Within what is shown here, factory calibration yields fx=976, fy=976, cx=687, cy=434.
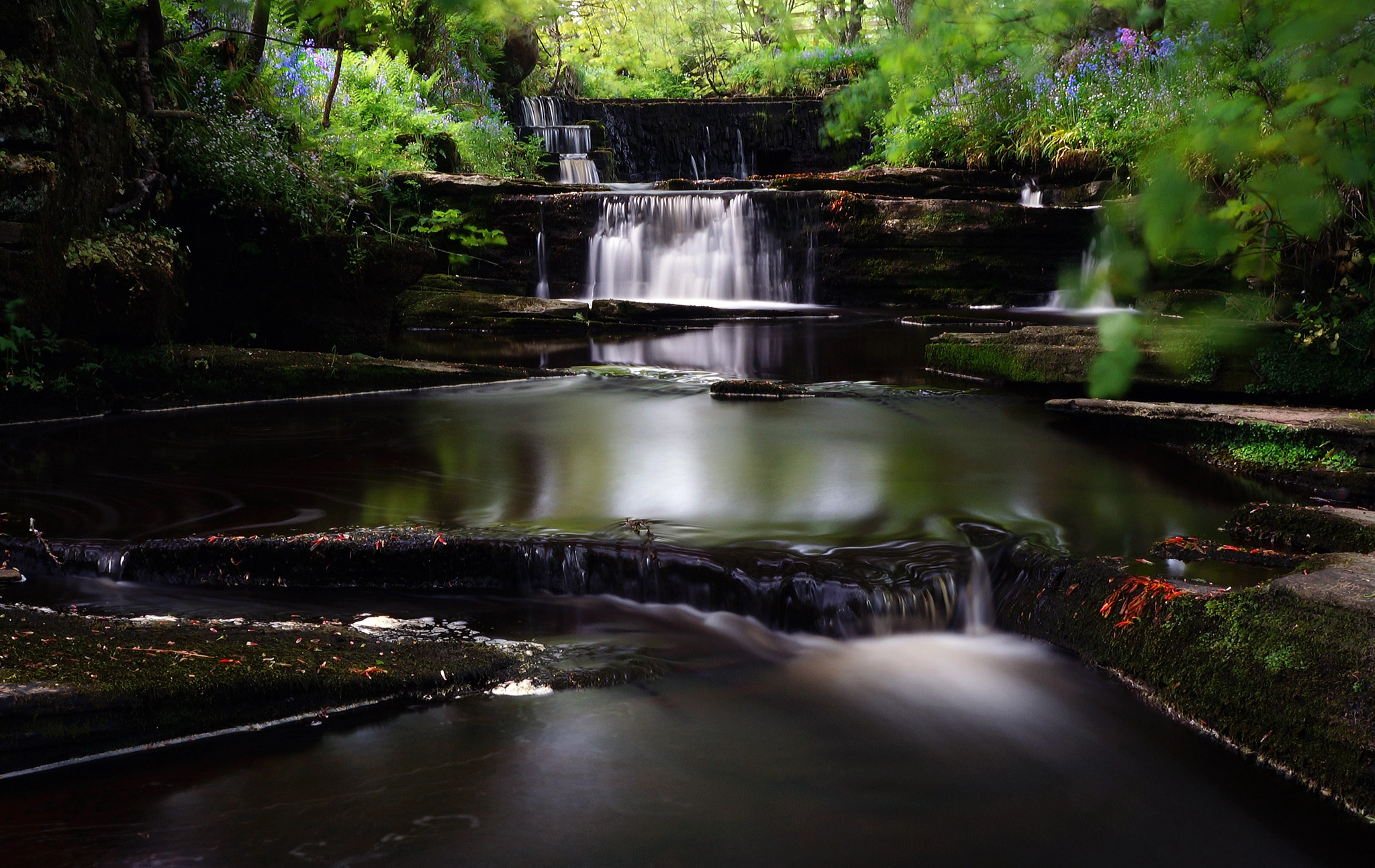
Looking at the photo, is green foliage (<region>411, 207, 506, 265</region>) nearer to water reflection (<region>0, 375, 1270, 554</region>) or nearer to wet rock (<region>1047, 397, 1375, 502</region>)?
water reflection (<region>0, 375, 1270, 554</region>)

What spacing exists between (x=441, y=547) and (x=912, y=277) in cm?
1034

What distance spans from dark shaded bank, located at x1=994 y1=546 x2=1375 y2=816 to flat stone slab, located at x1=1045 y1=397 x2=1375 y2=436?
2.24 m

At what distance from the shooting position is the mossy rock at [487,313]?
37.3 feet

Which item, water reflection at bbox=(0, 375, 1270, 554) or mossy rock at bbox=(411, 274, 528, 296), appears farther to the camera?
mossy rock at bbox=(411, 274, 528, 296)

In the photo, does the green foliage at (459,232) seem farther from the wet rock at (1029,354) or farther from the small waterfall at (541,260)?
the wet rock at (1029,354)

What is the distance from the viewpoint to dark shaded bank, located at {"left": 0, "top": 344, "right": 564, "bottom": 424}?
5.97m

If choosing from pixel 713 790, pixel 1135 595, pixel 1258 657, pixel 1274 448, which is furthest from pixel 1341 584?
pixel 1274 448

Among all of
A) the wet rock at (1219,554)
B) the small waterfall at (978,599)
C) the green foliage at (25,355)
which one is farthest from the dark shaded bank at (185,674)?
the green foliage at (25,355)

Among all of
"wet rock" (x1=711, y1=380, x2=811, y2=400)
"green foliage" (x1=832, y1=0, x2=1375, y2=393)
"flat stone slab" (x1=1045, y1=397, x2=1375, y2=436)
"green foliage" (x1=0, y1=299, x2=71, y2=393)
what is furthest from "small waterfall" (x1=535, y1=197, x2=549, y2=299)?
"flat stone slab" (x1=1045, y1=397, x2=1375, y2=436)

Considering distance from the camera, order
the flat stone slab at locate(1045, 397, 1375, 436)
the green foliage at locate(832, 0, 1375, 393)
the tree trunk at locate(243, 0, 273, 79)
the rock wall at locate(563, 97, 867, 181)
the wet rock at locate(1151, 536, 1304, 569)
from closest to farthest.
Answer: the green foliage at locate(832, 0, 1375, 393), the wet rock at locate(1151, 536, 1304, 569), the flat stone slab at locate(1045, 397, 1375, 436), the tree trunk at locate(243, 0, 273, 79), the rock wall at locate(563, 97, 867, 181)

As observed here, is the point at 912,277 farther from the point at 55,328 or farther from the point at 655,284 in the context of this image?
the point at 55,328

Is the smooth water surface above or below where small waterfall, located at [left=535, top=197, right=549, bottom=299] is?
below

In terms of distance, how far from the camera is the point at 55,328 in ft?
18.9

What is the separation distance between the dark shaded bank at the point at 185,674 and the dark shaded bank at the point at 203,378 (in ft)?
12.2
